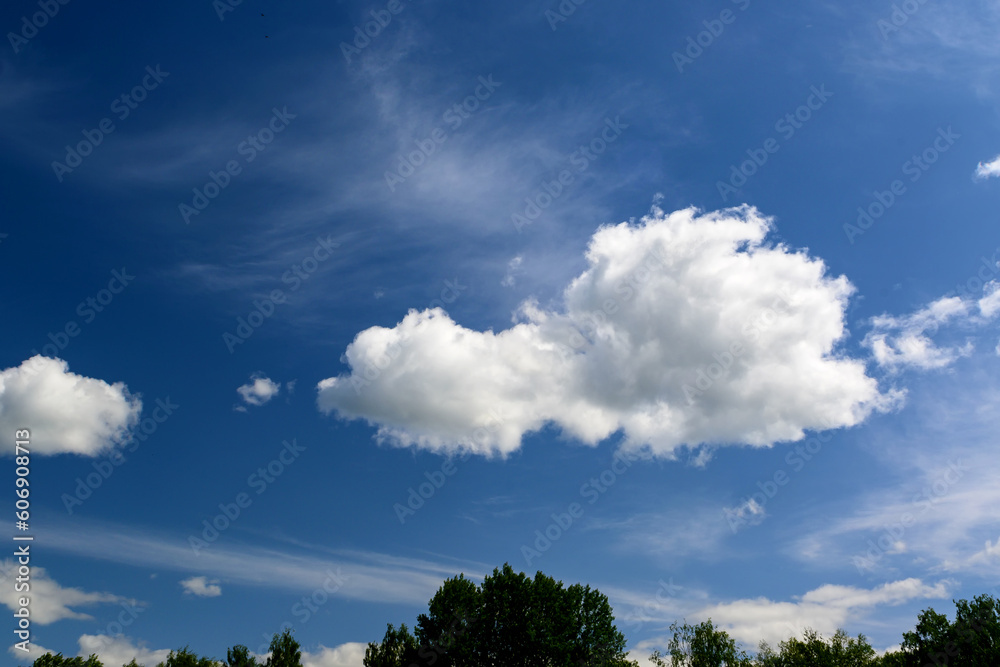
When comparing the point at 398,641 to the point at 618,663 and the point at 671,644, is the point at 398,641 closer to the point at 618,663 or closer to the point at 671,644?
the point at 618,663

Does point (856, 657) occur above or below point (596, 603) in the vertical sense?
below

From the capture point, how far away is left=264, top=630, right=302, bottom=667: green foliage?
5656 centimetres

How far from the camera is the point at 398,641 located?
66.9 metres

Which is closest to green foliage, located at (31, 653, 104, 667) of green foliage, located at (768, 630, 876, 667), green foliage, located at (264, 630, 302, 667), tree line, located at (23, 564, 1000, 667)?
tree line, located at (23, 564, 1000, 667)

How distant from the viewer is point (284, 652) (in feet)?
Result: 188

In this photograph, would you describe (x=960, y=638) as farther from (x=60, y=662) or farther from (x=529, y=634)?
(x=60, y=662)

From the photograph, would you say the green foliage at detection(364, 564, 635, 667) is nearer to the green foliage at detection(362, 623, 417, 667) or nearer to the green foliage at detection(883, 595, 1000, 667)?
the green foliage at detection(362, 623, 417, 667)

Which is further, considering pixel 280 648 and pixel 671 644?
pixel 671 644

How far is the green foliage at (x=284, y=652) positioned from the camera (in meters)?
56.6

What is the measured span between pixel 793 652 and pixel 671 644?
62.0ft

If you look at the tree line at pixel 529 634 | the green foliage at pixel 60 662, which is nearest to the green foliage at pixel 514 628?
the tree line at pixel 529 634

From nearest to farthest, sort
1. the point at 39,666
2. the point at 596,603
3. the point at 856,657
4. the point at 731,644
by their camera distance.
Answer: the point at 39,666 < the point at 596,603 < the point at 731,644 < the point at 856,657

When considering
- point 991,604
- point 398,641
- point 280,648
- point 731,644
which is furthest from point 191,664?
point 991,604

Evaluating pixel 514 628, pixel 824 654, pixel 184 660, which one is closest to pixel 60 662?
pixel 184 660
